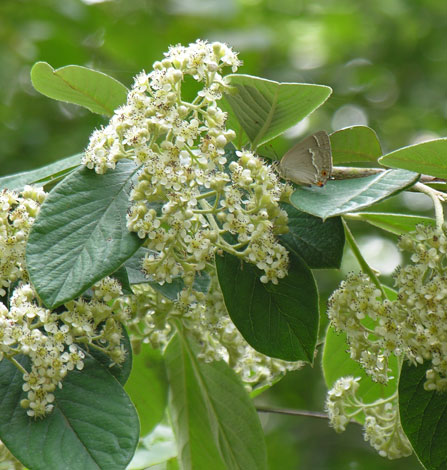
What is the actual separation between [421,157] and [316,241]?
284 millimetres

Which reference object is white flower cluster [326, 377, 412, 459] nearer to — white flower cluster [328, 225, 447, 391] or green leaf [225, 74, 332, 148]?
white flower cluster [328, 225, 447, 391]

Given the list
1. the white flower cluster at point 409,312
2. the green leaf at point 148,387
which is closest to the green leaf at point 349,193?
the white flower cluster at point 409,312

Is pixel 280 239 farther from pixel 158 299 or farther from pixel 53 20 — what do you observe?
pixel 53 20

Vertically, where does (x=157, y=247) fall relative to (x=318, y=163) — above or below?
below

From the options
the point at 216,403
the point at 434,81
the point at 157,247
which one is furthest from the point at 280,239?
the point at 434,81

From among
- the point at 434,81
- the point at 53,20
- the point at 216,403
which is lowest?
the point at 216,403

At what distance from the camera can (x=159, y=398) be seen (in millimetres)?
2029

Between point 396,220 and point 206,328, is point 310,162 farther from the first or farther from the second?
point 206,328

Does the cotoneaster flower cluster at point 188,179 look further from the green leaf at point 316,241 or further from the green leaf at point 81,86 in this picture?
the green leaf at point 81,86

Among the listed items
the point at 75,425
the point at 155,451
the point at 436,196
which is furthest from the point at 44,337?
the point at 155,451

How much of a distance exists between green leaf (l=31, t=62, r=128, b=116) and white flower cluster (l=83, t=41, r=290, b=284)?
238mm

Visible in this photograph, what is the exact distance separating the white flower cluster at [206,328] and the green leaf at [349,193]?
33 cm

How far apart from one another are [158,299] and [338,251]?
1.42 ft

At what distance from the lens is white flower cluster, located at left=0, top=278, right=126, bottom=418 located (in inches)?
48.6
